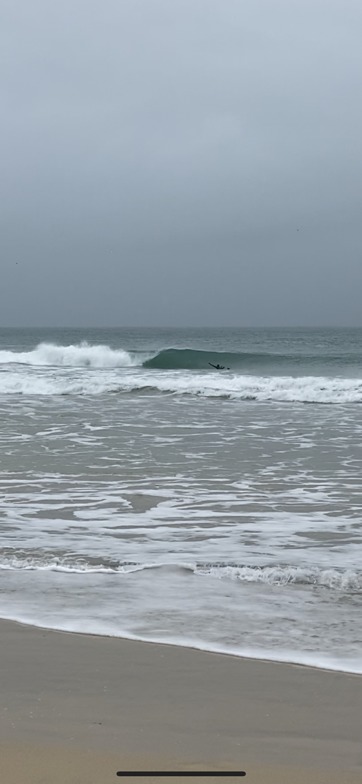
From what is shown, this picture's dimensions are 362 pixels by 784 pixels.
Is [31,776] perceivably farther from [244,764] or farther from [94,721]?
[244,764]

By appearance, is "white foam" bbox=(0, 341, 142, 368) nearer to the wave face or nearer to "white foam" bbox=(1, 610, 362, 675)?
the wave face

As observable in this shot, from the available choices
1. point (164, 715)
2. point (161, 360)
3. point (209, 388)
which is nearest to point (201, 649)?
point (164, 715)

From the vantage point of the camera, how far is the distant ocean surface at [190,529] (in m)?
4.34

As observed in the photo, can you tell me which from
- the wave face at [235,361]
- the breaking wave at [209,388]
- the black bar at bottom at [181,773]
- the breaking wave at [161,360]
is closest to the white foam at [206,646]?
the black bar at bottom at [181,773]

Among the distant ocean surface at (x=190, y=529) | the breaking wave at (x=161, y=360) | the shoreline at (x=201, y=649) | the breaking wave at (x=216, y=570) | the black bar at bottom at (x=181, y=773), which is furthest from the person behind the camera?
the breaking wave at (x=161, y=360)

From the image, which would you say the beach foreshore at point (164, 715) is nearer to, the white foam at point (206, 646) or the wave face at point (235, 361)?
the white foam at point (206, 646)

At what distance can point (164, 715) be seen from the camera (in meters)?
3.14

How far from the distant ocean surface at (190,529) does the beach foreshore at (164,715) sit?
0.27 m

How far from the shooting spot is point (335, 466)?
10.3 metres

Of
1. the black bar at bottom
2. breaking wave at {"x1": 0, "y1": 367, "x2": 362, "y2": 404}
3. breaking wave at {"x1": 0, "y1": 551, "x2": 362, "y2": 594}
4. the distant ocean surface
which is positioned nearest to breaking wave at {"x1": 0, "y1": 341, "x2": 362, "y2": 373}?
breaking wave at {"x1": 0, "y1": 367, "x2": 362, "y2": 404}

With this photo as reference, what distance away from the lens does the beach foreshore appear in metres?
2.72

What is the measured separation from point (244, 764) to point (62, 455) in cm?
862

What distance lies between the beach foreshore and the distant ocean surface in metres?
0.27

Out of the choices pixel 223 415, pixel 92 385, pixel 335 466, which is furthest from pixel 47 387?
pixel 335 466
